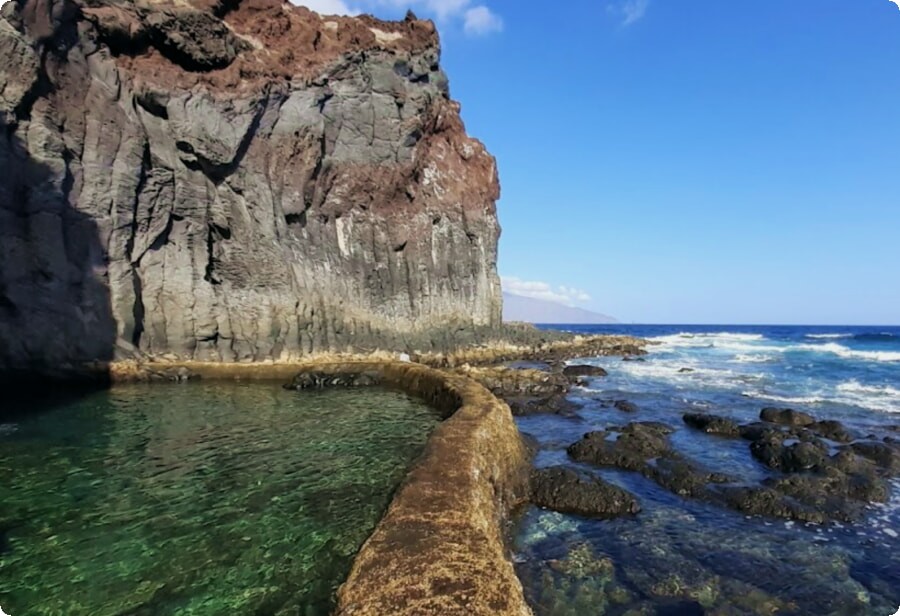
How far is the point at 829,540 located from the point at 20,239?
31.7m

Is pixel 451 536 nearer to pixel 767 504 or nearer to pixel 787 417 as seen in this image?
pixel 767 504

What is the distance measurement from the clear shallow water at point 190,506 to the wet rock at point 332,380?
692 centimetres

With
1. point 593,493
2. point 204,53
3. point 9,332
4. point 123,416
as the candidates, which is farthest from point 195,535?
point 204,53

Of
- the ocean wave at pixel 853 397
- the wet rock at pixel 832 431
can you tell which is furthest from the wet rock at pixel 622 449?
the ocean wave at pixel 853 397

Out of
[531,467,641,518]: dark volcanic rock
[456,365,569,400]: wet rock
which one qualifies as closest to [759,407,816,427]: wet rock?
[456,365,569,400]: wet rock

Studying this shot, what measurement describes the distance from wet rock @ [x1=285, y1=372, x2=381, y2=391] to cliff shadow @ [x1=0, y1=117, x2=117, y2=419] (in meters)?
9.50

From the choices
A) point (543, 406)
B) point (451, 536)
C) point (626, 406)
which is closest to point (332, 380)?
point (543, 406)

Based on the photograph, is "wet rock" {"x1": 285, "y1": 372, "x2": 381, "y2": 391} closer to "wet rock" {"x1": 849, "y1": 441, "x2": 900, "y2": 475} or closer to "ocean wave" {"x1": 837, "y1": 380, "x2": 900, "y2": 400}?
"wet rock" {"x1": 849, "y1": 441, "x2": 900, "y2": 475}

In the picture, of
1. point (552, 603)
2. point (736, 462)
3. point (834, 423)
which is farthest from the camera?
point (834, 423)

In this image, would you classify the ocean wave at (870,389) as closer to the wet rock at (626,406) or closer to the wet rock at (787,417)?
the wet rock at (787,417)

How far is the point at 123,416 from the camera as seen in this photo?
17.1 meters

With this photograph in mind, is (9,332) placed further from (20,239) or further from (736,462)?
(736,462)

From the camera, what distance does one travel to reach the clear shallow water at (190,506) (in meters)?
6.73

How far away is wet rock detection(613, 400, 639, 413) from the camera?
74.0 ft
